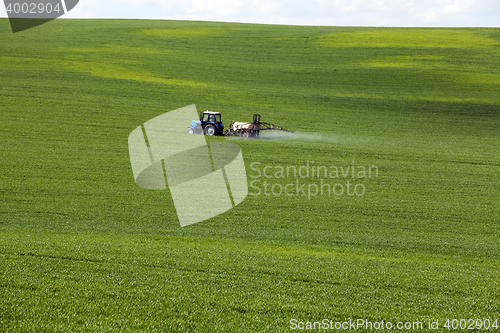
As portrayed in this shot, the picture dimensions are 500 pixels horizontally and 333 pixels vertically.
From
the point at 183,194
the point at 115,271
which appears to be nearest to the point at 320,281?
the point at 115,271

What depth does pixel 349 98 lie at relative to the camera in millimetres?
36344

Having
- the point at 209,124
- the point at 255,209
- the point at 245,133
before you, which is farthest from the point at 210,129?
the point at 255,209

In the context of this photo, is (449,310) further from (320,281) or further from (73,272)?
(73,272)

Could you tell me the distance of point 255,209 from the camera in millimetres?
14109

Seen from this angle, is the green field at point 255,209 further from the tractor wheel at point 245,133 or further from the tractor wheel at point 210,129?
the tractor wheel at point 210,129

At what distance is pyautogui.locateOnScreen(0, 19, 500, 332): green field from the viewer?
736 cm

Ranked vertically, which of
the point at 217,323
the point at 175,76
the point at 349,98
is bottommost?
the point at 349,98

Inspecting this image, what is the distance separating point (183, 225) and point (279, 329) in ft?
21.3

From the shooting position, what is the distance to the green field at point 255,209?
7.36 m

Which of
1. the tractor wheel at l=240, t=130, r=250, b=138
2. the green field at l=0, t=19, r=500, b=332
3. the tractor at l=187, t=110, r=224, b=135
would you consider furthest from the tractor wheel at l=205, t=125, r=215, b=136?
the green field at l=0, t=19, r=500, b=332

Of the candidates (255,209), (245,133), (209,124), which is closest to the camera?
(255,209)

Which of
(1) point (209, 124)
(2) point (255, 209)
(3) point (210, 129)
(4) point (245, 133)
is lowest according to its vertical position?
(4) point (245, 133)

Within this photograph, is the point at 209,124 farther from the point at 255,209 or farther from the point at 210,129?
the point at 255,209

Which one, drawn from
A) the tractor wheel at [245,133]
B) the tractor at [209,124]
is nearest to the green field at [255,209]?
the tractor wheel at [245,133]
